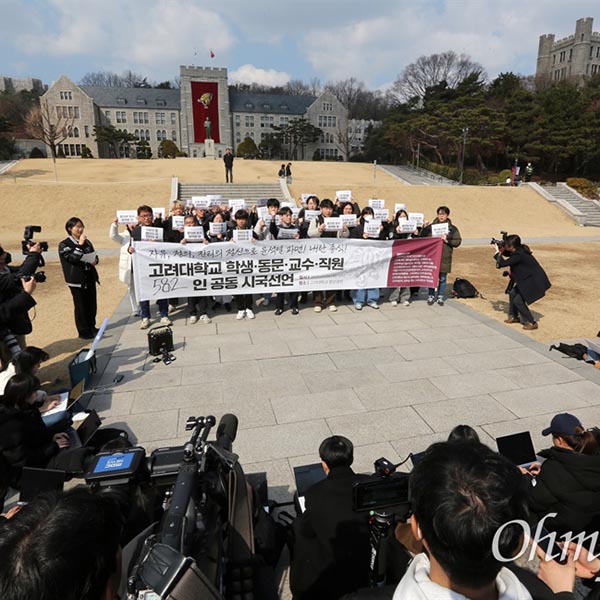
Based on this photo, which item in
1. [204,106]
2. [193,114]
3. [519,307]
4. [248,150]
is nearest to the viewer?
[519,307]

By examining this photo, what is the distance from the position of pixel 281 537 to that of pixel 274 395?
252cm

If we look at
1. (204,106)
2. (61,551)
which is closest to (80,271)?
(61,551)

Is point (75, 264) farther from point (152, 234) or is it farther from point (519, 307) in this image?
point (519, 307)

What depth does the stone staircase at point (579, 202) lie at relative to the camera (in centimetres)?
2523

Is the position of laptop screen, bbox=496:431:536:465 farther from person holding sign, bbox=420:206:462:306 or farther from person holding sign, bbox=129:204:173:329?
person holding sign, bbox=129:204:173:329

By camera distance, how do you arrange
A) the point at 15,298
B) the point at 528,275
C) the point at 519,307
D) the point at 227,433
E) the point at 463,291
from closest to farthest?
the point at 227,433 → the point at 15,298 → the point at 528,275 → the point at 519,307 → the point at 463,291

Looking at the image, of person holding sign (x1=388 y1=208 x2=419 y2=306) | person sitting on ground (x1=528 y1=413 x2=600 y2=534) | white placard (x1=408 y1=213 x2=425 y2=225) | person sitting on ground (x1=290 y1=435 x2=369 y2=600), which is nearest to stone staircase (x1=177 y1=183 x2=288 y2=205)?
white placard (x1=408 y1=213 x2=425 y2=225)

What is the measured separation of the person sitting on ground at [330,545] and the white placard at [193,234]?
19.8ft

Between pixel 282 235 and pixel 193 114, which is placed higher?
pixel 193 114

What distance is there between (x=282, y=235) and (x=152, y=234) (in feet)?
8.01

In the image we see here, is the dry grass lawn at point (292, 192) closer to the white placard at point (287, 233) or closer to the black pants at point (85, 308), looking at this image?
the black pants at point (85, 308)

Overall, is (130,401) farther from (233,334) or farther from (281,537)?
(281,537)

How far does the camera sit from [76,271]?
22.4 feet

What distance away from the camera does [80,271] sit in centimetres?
685
